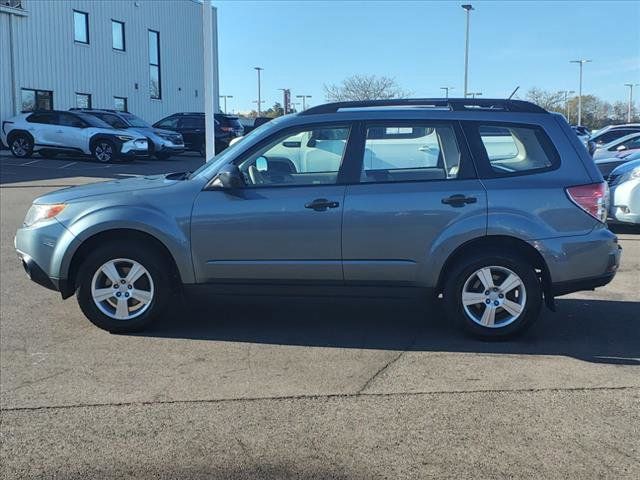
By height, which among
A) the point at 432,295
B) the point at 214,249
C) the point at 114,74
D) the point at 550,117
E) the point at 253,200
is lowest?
the point at 432,295

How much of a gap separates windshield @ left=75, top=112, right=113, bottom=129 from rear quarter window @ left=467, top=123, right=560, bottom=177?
1926 centimetres

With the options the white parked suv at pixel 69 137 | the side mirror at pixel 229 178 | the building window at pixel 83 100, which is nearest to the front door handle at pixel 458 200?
the side mirror at pixel 229 178

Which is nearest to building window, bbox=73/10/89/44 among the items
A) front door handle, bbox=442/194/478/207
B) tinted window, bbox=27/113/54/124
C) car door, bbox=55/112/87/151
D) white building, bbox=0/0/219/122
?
white building, bbox=0/0/219/122

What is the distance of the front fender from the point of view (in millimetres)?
5148

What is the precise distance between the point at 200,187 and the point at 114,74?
28872 mm

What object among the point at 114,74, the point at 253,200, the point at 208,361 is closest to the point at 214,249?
the point at 253,200

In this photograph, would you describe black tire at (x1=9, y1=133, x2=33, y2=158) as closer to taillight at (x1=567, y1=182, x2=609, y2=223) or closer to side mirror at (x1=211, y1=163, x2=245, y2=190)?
side mirror at (x1=211, y1=163, x2=245, y2=190)

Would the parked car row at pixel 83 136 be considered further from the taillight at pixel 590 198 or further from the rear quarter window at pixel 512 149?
the taillight at pixel 590 198

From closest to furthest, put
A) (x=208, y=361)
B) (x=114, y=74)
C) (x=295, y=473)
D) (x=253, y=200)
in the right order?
(x=295, y=473) → (x=208, y=361) → (x=253, y=200) → (x=114, y=74)

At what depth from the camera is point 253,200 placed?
5.13 meters

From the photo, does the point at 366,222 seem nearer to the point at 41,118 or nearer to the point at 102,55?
the point at 41,118

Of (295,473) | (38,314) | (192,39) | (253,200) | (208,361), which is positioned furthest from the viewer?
(192,39)

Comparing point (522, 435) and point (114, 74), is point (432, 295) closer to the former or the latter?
point (522, 435)

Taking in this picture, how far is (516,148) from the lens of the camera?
5281mm
